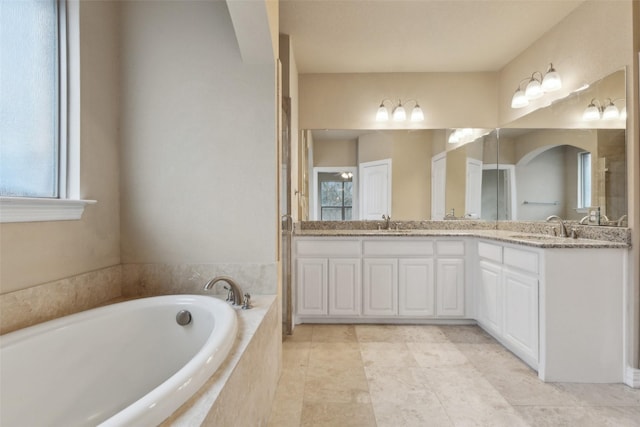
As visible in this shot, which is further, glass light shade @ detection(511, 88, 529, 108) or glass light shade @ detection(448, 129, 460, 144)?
glass light shade @ detection(448, 129, 460, 144)

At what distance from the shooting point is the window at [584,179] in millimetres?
2203

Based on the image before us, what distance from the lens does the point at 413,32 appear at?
8.47ft

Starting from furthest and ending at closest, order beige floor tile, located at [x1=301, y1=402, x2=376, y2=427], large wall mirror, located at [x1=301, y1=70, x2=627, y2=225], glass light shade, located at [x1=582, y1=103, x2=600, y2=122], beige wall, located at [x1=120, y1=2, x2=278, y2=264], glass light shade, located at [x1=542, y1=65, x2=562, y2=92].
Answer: large wall mirror, located at [x1=301, y1=70, x2=627, y2=225] < glass light shade, located at [x1=542, y1=65, x2=562, y2=92] < glass light shade, located at [x1=582, y1=103, x2=600, y2=122] < beige wall, located at [x1=120, y1=2, x2=278, y2=264] < beige floor tile, located at [x1=301, y1=402, x2=376, y2=427]

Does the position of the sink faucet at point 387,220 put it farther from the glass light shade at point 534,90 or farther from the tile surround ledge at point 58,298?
the tile surround ledge at point 58,298

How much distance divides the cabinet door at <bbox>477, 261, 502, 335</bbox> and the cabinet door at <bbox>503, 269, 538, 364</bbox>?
0.09m

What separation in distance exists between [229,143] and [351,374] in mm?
1568

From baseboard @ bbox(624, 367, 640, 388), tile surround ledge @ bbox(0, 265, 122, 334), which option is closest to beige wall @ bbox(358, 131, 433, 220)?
baseboard @ bbox(624, 367, 640, 388)

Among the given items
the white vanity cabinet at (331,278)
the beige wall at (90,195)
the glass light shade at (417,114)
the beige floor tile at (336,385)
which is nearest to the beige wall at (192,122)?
the beige wall at (90,195)

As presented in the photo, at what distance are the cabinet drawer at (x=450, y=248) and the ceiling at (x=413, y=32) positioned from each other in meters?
1.73

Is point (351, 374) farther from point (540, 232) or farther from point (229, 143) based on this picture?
point (540, 232)

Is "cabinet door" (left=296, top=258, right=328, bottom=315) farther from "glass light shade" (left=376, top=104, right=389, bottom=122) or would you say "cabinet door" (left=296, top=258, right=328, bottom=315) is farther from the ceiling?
the ceiling

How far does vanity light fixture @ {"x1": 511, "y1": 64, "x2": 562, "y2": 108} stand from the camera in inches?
96.3

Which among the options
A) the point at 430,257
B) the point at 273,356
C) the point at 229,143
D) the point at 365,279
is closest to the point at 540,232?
→ the point at 430,257

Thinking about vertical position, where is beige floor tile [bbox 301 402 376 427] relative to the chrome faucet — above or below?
below
